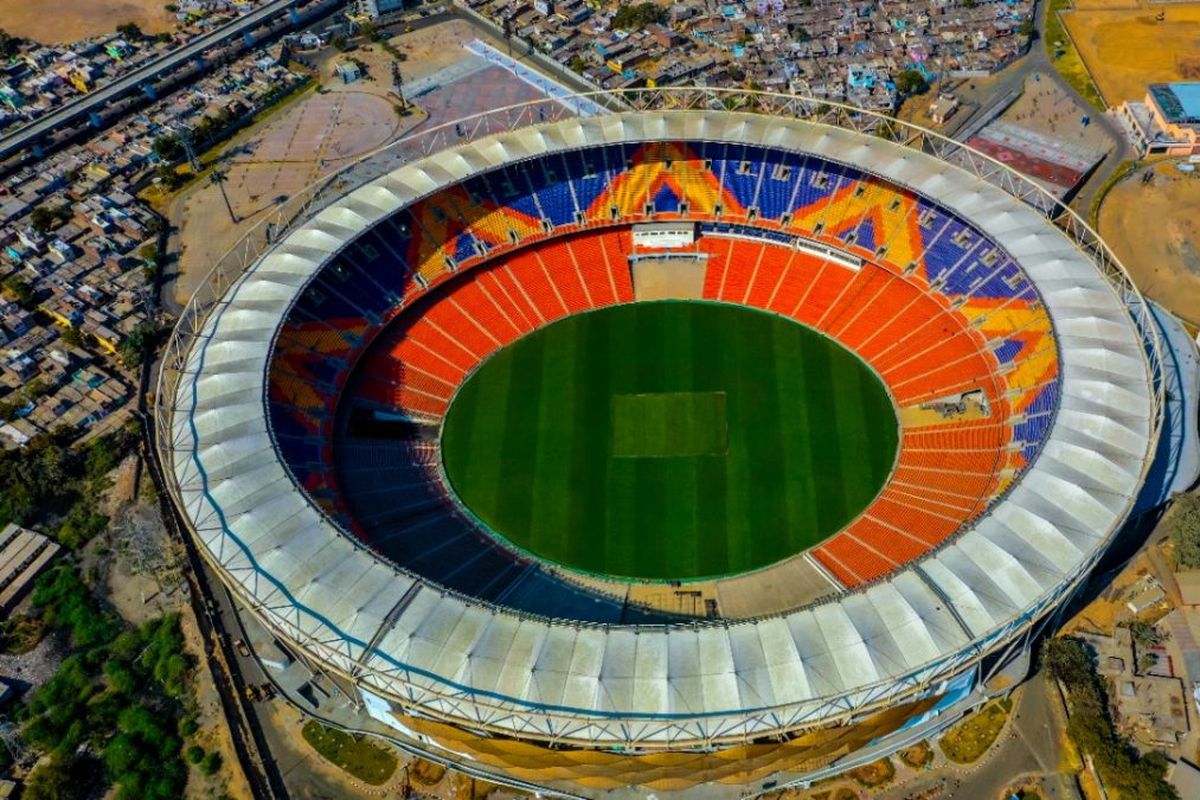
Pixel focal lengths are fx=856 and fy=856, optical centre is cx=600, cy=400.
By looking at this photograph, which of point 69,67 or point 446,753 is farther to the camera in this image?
point 69,67

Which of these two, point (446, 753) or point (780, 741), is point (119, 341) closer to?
point (446, 753)

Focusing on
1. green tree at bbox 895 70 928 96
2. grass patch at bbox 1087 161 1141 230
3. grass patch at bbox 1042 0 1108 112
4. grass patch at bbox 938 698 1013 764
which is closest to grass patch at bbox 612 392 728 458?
grass patch at bbox 938 698 1013 764

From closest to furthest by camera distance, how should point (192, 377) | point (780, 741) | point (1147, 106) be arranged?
point (780, 741) < point (192, 377) < point (1147, 106)

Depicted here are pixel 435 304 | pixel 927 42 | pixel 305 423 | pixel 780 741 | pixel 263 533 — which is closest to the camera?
pixel 780 741

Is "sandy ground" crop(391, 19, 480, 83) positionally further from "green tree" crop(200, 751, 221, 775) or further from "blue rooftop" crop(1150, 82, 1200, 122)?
"green tree" crop(200, 751, 221, 775)

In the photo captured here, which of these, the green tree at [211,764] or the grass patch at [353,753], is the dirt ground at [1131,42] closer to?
the grass patch at [353,753]

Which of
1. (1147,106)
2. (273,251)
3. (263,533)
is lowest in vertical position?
(263,533)

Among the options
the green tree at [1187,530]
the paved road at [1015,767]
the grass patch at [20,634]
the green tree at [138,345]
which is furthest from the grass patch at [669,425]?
the green tree at [138,345]

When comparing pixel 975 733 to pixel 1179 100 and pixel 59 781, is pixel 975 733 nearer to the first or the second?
pixel 59 781

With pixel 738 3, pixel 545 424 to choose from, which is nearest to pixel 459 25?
pixel 738 3
